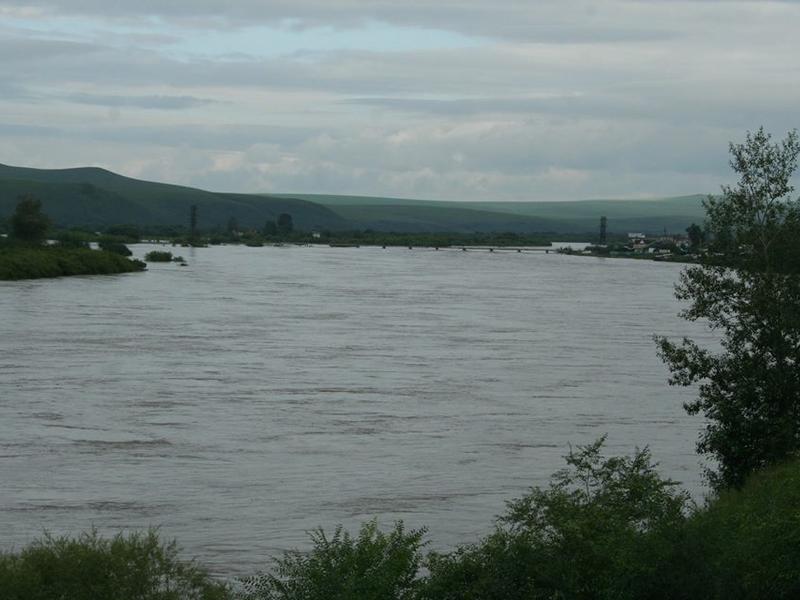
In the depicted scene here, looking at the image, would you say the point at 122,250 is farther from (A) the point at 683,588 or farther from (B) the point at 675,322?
(A) the point at 683,588

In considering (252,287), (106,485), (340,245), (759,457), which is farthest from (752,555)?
(340,245)

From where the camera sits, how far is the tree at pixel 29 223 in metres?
77.9

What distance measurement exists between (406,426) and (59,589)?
13.4 m

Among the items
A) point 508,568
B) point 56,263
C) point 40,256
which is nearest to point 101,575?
point 508,568

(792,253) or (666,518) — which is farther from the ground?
(792,253)

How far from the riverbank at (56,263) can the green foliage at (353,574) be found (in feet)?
181

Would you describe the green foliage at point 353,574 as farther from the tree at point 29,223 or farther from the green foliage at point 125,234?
the green foliage at point 125,234

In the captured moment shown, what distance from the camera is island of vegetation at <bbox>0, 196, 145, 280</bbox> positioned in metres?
66.6

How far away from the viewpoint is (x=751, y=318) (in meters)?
19.0

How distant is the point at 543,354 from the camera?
120ft

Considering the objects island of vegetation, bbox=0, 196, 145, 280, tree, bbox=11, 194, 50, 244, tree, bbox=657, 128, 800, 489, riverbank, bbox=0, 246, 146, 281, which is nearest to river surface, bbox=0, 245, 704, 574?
tree, bbox=657, 128, 800, 489

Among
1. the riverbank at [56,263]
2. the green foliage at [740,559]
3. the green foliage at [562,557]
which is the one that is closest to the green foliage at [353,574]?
the green foliage at [562,557]

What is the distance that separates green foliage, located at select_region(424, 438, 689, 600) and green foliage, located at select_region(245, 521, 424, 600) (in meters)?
0.31

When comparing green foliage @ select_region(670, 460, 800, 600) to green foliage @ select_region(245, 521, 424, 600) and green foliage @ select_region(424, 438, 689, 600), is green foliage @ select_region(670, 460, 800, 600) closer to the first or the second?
green foliage @ select_region(424, 438, 689, 600)
